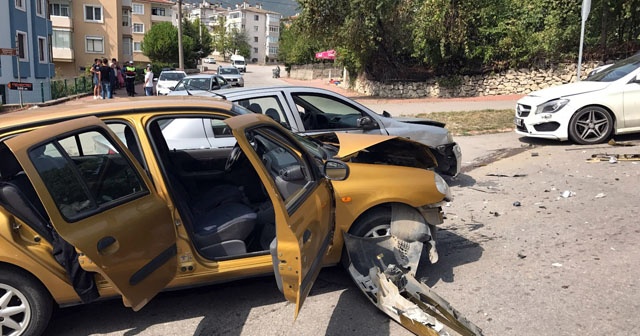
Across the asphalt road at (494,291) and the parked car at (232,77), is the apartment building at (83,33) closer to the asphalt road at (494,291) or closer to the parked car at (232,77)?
the parked car at (232,77)

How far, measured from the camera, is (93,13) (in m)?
55.3

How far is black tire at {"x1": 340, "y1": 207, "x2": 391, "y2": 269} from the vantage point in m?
4.13

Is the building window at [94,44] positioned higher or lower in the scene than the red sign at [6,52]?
higher

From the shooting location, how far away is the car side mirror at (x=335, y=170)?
12.8 ft

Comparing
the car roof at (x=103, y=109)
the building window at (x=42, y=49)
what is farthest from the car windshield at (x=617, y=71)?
the building window at (x=42, y=49)

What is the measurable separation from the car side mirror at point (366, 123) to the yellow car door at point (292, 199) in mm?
2902

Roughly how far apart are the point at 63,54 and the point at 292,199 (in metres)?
58.5

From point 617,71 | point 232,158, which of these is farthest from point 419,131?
point 617,71

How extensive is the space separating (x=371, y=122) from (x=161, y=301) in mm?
3889

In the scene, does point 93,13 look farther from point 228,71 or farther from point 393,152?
point 393,152

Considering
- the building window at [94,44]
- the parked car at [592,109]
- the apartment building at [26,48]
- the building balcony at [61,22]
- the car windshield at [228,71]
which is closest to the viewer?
the parked car at [592,109]

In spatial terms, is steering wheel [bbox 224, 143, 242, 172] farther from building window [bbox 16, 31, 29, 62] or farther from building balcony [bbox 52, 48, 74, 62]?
building balcony [bbox 52, 48, 74, 62]

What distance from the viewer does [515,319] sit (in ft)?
12.0

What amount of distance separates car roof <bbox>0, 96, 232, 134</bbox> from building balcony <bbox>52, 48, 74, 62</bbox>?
5671 cm
